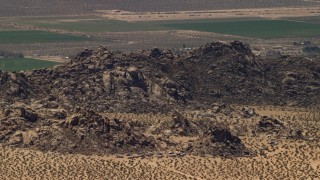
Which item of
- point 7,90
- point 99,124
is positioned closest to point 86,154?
point 99,124

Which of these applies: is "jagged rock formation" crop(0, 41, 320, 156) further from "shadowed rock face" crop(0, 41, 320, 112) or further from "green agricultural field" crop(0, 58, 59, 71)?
"green agricultural field" crop(0, 58, 59, 71)

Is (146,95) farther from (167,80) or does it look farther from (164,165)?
(164,165)

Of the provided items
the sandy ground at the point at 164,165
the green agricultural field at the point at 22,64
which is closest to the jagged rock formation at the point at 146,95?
the sandy ground at the point at 164,165

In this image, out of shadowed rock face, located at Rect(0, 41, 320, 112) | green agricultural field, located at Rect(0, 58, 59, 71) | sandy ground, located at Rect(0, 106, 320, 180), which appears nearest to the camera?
sandy ground, located at Rect(0, 106, 320, 180)

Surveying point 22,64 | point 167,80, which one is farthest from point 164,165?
point 22,64

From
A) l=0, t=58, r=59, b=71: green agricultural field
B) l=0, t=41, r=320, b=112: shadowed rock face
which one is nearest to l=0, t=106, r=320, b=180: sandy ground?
l=0, t=41, r=320, b=112: shadowed rock face

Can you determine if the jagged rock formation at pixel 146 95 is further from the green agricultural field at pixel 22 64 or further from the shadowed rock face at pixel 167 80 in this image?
the green agricultural field at pixel 22 64
